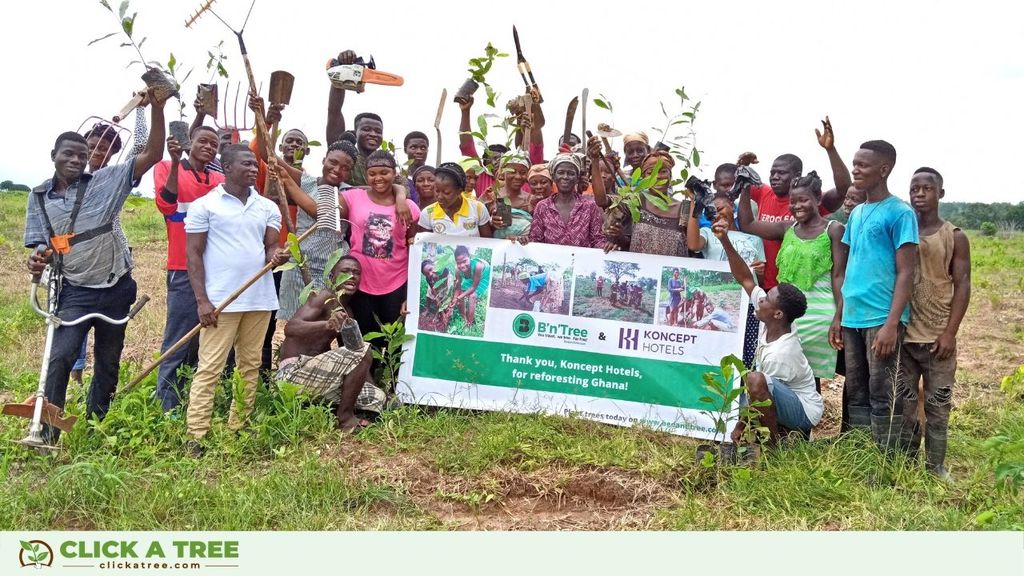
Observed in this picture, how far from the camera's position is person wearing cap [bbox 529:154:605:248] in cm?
546

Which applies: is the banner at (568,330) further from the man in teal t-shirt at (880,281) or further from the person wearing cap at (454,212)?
the man in teal t-shirt at (880,281)

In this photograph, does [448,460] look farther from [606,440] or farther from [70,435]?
[70,435]

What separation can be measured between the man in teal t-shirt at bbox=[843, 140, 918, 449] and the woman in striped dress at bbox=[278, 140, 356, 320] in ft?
10.5

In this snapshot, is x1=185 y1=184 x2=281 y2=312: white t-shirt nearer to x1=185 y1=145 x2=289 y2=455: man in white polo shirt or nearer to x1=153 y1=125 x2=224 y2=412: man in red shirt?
x1=185 y1=145 x2=289 y2=455: man in white polo shirt

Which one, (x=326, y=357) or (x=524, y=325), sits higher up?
(x=524, y=325)

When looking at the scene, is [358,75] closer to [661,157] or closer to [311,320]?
[311,320]

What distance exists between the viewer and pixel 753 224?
5.38 metres

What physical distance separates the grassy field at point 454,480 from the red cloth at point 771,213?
45.6 inches

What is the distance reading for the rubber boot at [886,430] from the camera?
460cm

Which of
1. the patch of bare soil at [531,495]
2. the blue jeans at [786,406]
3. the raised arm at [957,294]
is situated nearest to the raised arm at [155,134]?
the patch of bare soil at [531,495]

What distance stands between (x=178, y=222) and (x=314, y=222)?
0.88 m

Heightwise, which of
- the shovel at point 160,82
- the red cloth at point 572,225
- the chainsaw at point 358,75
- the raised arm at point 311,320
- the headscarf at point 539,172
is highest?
the chainsaw at point 358,75

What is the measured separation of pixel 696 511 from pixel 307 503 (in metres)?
2.00
